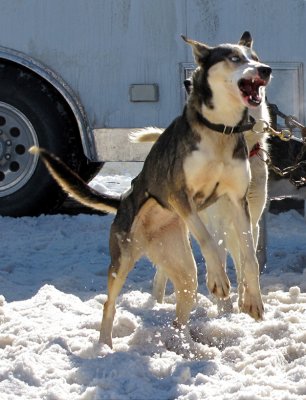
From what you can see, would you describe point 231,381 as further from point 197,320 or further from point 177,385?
point 197,320

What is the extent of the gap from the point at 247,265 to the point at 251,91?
0.82m

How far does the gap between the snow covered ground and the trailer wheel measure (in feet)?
4.03

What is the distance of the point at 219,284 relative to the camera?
5430 millimetres

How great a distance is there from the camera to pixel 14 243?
877cm

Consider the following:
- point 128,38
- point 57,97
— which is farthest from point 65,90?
point 128,38

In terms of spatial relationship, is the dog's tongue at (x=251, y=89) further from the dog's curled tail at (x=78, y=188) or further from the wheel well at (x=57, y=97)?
the wheel well at (x=57, y=97)

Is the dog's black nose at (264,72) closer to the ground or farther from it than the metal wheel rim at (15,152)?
farther from it

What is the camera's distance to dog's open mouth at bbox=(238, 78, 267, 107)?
215 inches

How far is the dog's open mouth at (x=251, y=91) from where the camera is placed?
5.45 m

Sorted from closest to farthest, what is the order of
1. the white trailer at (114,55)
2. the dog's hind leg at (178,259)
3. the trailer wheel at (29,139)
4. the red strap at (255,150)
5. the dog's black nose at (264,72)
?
the dog's black nose at (264,72), the dog's hind leg at (178,259), the red strap at (255,150), the white trailer at (114,55), the trailer wheel at (29,139)

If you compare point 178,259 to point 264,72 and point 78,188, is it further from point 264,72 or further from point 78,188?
point 264,72

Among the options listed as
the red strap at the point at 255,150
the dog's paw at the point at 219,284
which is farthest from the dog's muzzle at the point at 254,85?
the red strap at the point at 255,150

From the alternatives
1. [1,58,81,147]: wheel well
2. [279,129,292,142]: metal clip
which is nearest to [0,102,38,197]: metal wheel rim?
[1,58,81,147]: wheel well

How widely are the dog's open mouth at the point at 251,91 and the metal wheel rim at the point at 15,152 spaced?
14.4ft
